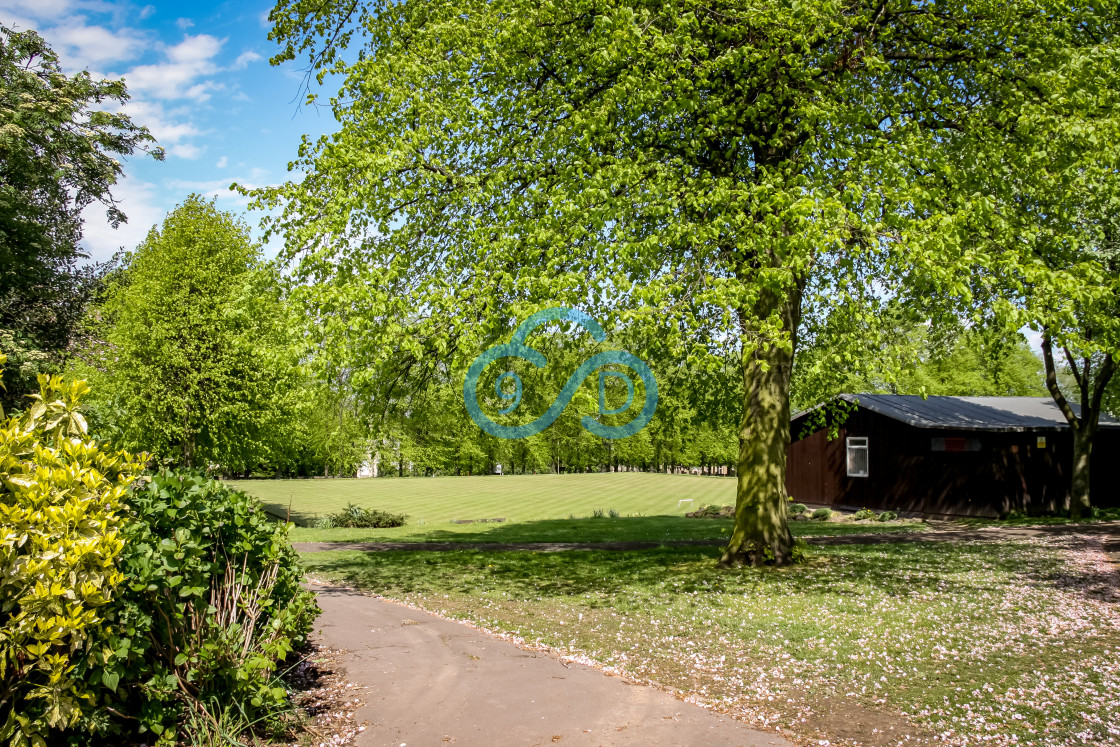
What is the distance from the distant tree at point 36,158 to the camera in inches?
719

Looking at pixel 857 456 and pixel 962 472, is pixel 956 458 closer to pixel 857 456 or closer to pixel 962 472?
pixel 962 472

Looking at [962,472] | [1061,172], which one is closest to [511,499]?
[962,472]

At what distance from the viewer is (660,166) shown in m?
11.2

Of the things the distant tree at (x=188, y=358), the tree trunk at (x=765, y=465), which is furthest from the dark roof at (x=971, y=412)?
the distant tree at (x=188, y=358)

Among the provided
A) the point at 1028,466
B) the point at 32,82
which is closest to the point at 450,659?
the point at 32,82

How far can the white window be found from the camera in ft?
103

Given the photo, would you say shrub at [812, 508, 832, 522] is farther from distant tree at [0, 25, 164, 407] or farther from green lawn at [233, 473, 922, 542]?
distant tree at [0, 25, 164, 407]

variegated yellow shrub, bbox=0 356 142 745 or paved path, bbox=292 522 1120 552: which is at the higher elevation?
variegated yellow shrub, bbox=0 356 142 745

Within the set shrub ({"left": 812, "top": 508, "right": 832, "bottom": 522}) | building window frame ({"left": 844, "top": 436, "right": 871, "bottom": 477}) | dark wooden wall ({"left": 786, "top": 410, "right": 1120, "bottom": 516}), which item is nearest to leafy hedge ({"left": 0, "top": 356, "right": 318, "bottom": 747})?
dark wooden wall ({"left": 786, "top": 410, "right": 1120, "bottom": 516})

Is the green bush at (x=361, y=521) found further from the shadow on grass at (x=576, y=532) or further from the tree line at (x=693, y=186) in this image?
the tree line at (x=693, y=186)

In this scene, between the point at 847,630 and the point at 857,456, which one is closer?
the point at 847,630

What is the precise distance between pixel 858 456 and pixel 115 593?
31444mm

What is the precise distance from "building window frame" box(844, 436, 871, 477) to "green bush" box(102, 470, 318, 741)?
96.4 feet

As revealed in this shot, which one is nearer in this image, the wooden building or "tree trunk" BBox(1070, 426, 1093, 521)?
"tree trunk" BBox(1070, 426, 1093, 521)
